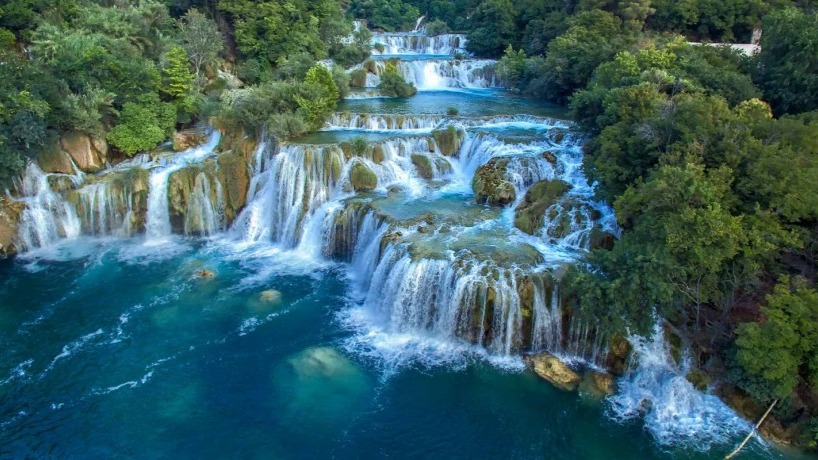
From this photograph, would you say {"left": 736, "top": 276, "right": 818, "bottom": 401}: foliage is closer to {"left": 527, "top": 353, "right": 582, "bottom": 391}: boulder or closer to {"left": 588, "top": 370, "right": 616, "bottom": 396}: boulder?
{"left": 588, "top": 370, "right": 616, "bottom": 396}: boulder

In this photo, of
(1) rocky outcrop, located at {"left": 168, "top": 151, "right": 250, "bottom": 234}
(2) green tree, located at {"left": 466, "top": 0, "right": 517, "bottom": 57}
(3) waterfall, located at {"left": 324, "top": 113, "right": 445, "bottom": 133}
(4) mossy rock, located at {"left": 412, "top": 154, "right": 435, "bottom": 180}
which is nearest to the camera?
(1) rocky outcrop, located at {"left": 168, "top": 151, "right": 250, "bottom": 234}

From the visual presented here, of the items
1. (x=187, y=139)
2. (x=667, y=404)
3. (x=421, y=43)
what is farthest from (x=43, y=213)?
(x=421, y=43)

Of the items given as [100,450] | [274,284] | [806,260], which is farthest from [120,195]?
[806,260]

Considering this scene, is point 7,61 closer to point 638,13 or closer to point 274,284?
point 274,284

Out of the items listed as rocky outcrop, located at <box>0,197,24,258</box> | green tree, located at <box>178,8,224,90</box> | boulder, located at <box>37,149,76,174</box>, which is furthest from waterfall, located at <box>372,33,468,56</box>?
rocky outcrop, located at <box>0,197,24,258</box>

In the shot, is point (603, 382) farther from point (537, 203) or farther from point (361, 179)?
point (361, 179)

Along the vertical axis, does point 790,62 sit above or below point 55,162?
above
